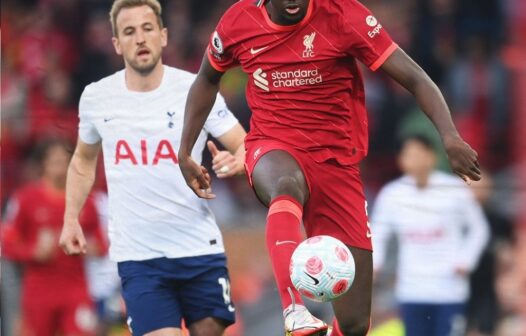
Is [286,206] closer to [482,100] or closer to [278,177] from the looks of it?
[278,177]

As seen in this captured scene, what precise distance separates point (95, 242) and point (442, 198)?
309 cm

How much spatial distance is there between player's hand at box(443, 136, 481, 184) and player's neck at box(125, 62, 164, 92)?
2.04m

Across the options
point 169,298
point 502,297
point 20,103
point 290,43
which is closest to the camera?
point 290,43

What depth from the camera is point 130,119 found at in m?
7.67

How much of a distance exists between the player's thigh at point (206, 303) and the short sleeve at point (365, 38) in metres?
1.68

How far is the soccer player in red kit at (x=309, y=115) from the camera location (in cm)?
662

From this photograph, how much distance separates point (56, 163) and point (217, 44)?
4880mm

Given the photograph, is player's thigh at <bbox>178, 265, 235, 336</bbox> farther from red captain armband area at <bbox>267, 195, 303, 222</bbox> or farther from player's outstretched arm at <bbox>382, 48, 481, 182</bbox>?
player's outstretched arm at <bbox>382, 48, 481, 182</bbox>

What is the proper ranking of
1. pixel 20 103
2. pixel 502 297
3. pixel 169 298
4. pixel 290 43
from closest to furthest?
pixel 290 43 < pixel 169 298 < pixel 502 297 < pixel 20 103

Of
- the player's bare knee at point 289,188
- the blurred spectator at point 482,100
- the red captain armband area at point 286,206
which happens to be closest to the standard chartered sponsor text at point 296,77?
the player's bare knee at point 289,188

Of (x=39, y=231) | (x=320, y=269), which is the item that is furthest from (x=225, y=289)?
(x=39, y=231)

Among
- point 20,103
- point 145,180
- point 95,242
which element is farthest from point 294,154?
point 20,103

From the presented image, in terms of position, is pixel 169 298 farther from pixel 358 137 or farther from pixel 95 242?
pixel 95 242

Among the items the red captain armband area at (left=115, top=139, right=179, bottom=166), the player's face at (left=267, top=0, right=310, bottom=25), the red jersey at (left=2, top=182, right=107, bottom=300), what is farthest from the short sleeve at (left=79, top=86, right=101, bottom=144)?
the red jersey at (left=2, top=182, right=107, bottom=300)
